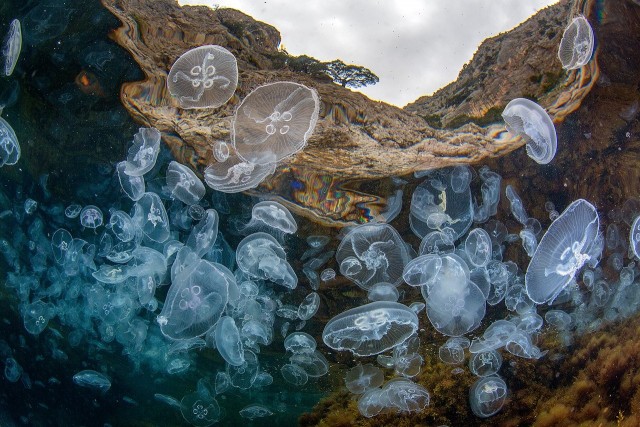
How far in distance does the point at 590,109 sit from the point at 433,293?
9.92ft

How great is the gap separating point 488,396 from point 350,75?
19.6 feet

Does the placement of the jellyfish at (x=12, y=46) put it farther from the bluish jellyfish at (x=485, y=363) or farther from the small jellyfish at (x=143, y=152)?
the bluish jellyfish at (x=485, y=363)

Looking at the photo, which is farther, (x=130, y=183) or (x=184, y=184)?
(x=130, y=183)

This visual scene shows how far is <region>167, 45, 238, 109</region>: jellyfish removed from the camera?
4.48 m

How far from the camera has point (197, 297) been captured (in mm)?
6219

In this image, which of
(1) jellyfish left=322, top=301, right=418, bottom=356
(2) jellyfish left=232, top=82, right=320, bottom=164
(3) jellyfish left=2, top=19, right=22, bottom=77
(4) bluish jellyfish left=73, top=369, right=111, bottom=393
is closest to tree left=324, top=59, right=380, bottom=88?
(2) jellyfish left=232, top=82, right=320, bottom=164

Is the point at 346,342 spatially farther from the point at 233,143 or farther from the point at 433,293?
the point at 233,143

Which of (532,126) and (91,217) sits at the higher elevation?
(91,217)

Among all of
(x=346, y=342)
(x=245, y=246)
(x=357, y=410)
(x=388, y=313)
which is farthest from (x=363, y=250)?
(x=357, y=410)

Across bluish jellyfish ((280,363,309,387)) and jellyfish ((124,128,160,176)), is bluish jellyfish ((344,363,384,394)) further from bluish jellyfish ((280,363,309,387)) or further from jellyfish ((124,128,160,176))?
jellyfish ((124,128,160,176))

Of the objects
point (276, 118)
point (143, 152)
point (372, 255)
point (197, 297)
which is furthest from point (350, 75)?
point (197, 297)

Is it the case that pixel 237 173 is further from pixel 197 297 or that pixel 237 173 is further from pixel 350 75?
pixel 197 297

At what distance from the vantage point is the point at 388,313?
550 centimetres

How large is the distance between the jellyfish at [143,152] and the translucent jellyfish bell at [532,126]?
13.8 ft
